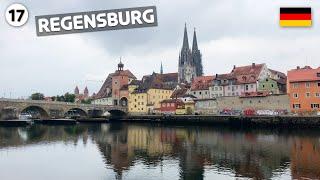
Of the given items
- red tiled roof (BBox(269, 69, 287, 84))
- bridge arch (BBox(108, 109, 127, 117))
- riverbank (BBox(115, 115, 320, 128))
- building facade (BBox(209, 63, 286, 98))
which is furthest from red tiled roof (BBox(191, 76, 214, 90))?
bridge arch (BBox(108, 109, 127, 117))

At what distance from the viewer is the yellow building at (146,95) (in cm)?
14150

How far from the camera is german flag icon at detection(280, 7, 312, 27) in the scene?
21094mm

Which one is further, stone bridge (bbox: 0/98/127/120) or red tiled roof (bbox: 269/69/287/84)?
red tiled roof (bbox: 269/69/287/84)

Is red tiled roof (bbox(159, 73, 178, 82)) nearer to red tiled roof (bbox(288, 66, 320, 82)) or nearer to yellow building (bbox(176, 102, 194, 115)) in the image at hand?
yellow building (bbox(176, 102, 194, 115))

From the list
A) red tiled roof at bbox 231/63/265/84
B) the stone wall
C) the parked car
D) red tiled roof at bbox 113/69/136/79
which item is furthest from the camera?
red tiled roof at bbox 113/69/136/79

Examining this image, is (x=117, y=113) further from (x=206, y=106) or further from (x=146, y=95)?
(x=206, y=106)

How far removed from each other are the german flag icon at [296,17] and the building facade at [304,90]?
68809mm

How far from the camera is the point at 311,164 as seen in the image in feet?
121

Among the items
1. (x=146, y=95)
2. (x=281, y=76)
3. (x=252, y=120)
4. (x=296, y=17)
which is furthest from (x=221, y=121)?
(x=296, y=17)

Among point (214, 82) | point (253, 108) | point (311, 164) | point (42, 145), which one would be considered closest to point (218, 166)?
point (311, 164)

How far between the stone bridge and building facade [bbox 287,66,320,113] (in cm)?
6421

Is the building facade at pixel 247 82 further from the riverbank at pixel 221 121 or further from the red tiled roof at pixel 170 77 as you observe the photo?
the red tiled roof at pixel 170 77

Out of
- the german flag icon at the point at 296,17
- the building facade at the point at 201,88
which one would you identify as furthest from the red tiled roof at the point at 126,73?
the german flag icon at the point at 296,17

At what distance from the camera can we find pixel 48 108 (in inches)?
4348
